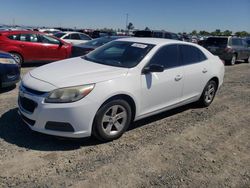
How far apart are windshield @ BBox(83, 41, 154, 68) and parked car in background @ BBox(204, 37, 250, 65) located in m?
11.5

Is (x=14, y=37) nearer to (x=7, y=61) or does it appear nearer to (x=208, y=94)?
(x=7, y=61)

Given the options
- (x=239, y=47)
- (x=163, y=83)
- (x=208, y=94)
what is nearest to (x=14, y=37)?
(x=208, y=94)

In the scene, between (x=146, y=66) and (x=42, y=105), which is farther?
(x=146, y=66)

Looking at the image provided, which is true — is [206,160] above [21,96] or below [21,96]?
below

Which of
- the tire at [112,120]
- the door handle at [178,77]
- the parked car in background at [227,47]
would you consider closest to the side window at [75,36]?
the parked car in background at [227,47]

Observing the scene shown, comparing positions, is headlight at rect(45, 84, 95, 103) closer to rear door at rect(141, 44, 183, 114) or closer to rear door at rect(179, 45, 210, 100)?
rear door at rect(141, 44, 183, 114)

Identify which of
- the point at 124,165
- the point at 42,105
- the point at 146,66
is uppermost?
the point at 146,66

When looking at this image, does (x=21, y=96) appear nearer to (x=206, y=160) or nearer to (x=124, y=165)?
(x=124, y=165)

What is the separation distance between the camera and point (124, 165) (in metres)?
3.86

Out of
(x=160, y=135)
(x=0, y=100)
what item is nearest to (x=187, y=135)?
(x=160, y=135)

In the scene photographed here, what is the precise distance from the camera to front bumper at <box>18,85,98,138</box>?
13.0 feet

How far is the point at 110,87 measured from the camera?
167 inches

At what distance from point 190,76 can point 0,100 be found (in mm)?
3901

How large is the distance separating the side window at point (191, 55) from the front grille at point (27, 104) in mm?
2904
